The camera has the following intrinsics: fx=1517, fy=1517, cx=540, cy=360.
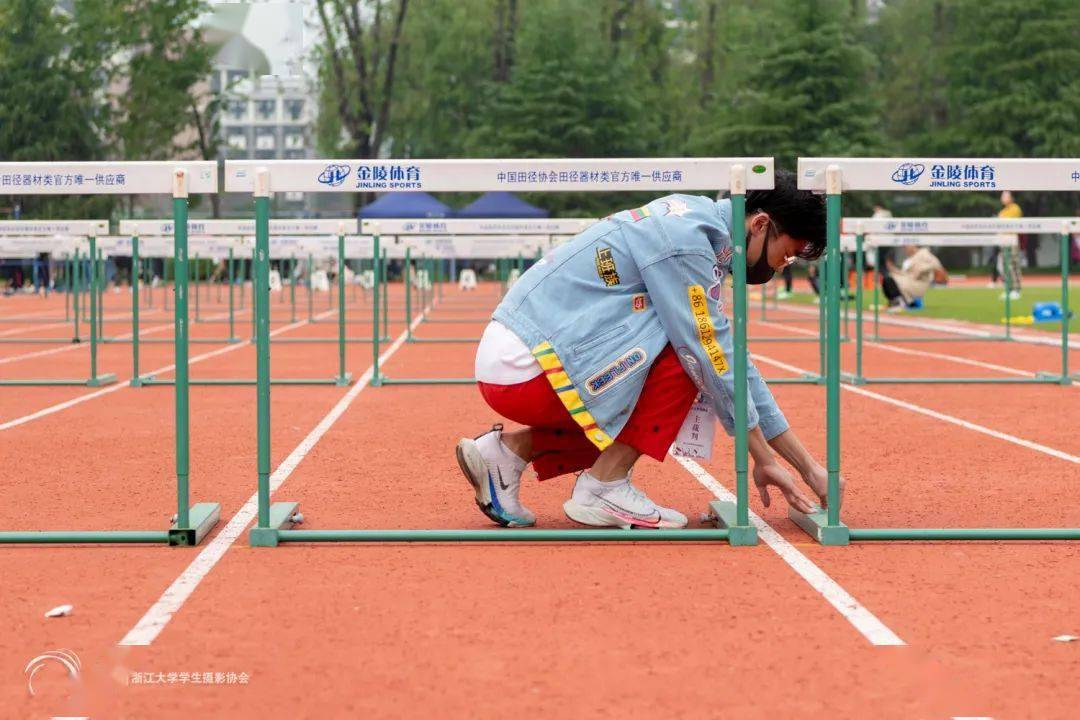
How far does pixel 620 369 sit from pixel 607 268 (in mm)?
374

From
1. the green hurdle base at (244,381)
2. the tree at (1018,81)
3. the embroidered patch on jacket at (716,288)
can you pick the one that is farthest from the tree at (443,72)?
the embroidered patch on jacket at (716,288)

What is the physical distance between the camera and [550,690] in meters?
3.70

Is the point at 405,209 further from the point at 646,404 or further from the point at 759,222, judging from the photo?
the point at 646,404

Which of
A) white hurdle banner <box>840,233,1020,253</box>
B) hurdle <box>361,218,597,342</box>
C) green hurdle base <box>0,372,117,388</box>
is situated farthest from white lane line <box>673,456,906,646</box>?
white hurdle banner <box>840,233,1020,253</box>

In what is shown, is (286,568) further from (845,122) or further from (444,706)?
(845,122)

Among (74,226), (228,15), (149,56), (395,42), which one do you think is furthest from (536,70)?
(74,226)

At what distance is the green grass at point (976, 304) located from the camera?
2380cm

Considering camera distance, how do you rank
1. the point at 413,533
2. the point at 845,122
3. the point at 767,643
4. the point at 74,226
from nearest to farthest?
the point at 767,643, the point at 413,533, the point at 74,226, the point at 845,122

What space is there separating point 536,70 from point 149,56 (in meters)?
15.9

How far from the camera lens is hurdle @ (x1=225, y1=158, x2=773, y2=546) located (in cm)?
538

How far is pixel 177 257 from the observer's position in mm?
5469

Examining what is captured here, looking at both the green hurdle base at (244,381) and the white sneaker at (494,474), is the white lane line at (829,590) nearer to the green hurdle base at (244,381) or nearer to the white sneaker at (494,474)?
the white sneaker at (494,474)

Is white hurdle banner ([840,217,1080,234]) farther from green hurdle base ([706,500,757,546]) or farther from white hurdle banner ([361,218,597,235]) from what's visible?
green hurdle base ([706,500,757,546])

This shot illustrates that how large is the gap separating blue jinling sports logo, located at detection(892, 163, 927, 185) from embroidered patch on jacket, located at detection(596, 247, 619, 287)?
122cm
